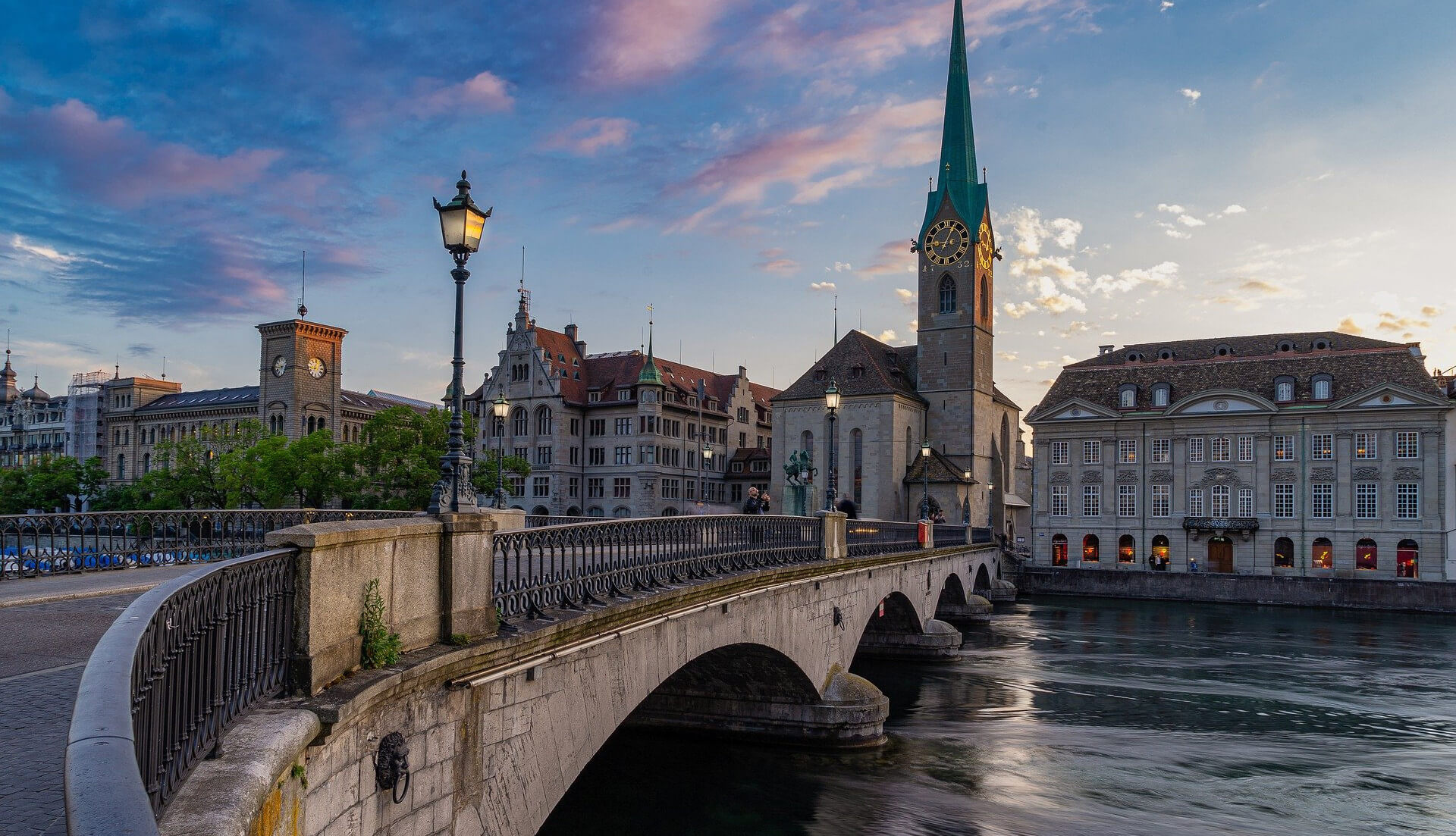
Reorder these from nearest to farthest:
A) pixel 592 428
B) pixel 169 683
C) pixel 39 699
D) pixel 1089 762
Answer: pixel 169 683
pixel 39 699
pixel 1089 762
pixel 592 428

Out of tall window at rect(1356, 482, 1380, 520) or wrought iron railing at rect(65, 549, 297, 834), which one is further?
tall window at rect(1356, 482, 1380, 520)

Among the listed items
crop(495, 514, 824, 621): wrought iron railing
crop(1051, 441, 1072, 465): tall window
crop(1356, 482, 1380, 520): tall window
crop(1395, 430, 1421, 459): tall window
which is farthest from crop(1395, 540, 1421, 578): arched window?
crop(495, 514, 824, 621): wrought iron railing

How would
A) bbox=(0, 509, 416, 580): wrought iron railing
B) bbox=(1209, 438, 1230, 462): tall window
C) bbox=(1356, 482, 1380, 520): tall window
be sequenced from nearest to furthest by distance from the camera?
bbox=(0, 509, 416, 580): wrought iron railing, bbox=(1356, 482, 1380, 520): tall window, bbox=(1209, 438, 1230, 462): tall window

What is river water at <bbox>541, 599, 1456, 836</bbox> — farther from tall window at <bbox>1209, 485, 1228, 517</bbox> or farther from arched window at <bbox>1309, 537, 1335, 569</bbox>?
tall window at <bbox>1209, 485, 1228, 517</bbox>

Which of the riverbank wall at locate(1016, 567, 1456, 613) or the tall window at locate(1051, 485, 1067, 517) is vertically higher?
the tall window at locate(1051, 485, 1067, 517)

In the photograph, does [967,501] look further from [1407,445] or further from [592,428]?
[592,428]

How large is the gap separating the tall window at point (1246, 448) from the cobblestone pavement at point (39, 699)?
212ft

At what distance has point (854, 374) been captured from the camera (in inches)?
2869

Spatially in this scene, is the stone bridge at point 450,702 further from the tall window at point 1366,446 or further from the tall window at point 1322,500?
the tall window at point 1366,446

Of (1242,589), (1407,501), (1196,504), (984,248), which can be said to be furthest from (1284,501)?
(984,248)

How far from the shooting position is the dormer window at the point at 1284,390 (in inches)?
2494

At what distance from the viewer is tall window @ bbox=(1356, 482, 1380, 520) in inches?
2341

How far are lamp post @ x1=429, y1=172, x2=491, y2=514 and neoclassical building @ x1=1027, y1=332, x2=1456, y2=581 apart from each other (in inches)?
2472

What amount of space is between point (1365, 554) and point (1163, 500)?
453 inches
